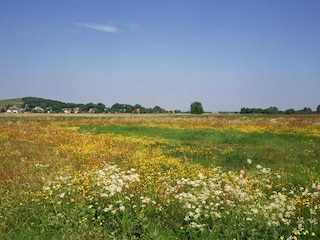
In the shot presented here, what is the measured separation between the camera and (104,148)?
1533 cm

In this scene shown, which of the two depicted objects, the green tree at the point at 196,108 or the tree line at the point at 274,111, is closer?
the tree line at the point at 274,111

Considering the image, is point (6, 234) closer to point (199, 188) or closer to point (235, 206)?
point (199, 188)

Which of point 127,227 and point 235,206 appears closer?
point 127,227

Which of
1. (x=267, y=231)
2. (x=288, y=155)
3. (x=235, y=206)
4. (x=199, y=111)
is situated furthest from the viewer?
(x=199, y=111)

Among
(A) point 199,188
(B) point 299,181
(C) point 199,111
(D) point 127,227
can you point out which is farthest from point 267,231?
(C) point 199,111

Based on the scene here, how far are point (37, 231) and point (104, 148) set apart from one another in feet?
32.6

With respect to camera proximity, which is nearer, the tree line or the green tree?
the tree line

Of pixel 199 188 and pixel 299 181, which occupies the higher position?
pixel 199 188

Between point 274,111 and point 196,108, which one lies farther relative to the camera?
point 196,108

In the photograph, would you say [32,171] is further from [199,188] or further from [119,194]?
[199,188]

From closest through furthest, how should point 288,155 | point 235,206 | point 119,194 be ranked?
point 235,206, point 119,194, point 288,155

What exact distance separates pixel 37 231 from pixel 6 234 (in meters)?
0.57

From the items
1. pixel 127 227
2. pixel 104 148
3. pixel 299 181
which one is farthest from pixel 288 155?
pixel 127 227

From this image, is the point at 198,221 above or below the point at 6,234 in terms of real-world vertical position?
above
